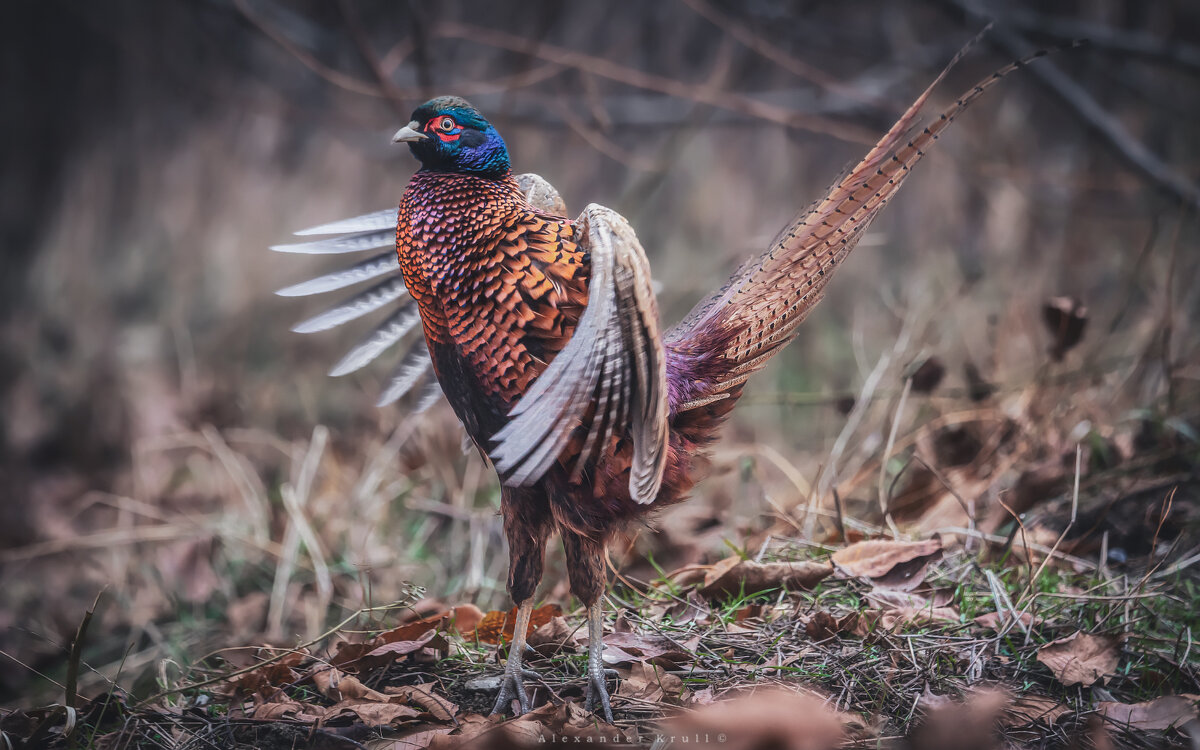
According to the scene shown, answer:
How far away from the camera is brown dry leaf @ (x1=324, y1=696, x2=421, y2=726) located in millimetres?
1882

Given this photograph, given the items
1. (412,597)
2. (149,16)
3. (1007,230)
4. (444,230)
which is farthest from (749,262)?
(149,16)

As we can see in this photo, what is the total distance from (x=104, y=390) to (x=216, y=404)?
0.95 metres

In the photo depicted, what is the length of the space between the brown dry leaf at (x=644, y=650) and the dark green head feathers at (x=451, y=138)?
130 centimetres

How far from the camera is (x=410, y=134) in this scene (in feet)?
6.53

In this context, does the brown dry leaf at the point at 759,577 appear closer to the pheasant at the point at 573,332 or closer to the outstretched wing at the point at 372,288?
the pheasant at the point at 573,332

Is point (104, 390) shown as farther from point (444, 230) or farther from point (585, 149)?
point (444, 230)

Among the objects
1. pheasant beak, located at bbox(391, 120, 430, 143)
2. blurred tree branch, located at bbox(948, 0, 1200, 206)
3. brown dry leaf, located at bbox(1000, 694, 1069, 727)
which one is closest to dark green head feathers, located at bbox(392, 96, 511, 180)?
pheasant beak, located at bbox(391, 120, 430, 143)

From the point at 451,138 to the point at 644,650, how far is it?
144cm

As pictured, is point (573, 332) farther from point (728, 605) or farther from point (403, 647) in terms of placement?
point (728, 605)

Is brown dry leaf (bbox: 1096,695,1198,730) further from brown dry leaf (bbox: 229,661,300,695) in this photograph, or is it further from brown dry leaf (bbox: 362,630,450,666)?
brown dry leaf (bbox: 229,661,300,695)

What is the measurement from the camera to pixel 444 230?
6.39ft

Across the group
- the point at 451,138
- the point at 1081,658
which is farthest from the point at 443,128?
the point at 1081,658

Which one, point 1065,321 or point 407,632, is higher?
point 1065,321

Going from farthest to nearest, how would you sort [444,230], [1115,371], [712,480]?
[712,480] < [1115,371] < [444,230]
